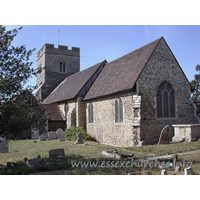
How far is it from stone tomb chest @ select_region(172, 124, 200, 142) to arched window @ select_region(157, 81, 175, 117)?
155 cm

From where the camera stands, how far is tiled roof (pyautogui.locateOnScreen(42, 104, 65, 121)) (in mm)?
25269

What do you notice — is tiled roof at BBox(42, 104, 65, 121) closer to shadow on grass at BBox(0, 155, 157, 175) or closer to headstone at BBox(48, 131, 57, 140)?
headstone at BBox(48, 131, 57, 140)

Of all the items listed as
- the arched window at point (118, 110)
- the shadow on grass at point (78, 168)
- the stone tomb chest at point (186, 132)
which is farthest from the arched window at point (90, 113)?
the shadow on grass at point (78, 168)

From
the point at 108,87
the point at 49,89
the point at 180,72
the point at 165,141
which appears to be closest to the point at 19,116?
the point at 165,141

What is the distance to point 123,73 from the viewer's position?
1853cm

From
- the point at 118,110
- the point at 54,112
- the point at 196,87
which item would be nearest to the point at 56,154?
the point at 118,110

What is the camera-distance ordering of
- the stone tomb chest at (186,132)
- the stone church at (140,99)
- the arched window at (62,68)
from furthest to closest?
the arched window at (62,68)
the stone church at (140,99)
the stone tomb chest at (186,132)

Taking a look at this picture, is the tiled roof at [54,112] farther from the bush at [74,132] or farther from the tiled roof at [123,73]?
the tiled roof at [123,73]

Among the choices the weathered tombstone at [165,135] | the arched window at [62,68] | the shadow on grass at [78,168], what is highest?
the arched window at [62,68]

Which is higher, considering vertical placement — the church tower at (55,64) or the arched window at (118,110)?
the church tower at (55,64)

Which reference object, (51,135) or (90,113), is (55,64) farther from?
(51,135)

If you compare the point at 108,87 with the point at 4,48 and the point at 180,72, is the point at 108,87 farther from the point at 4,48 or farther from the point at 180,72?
the point at 4,48

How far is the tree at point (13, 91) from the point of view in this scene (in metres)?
8.91

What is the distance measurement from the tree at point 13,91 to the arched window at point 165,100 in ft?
31.1
